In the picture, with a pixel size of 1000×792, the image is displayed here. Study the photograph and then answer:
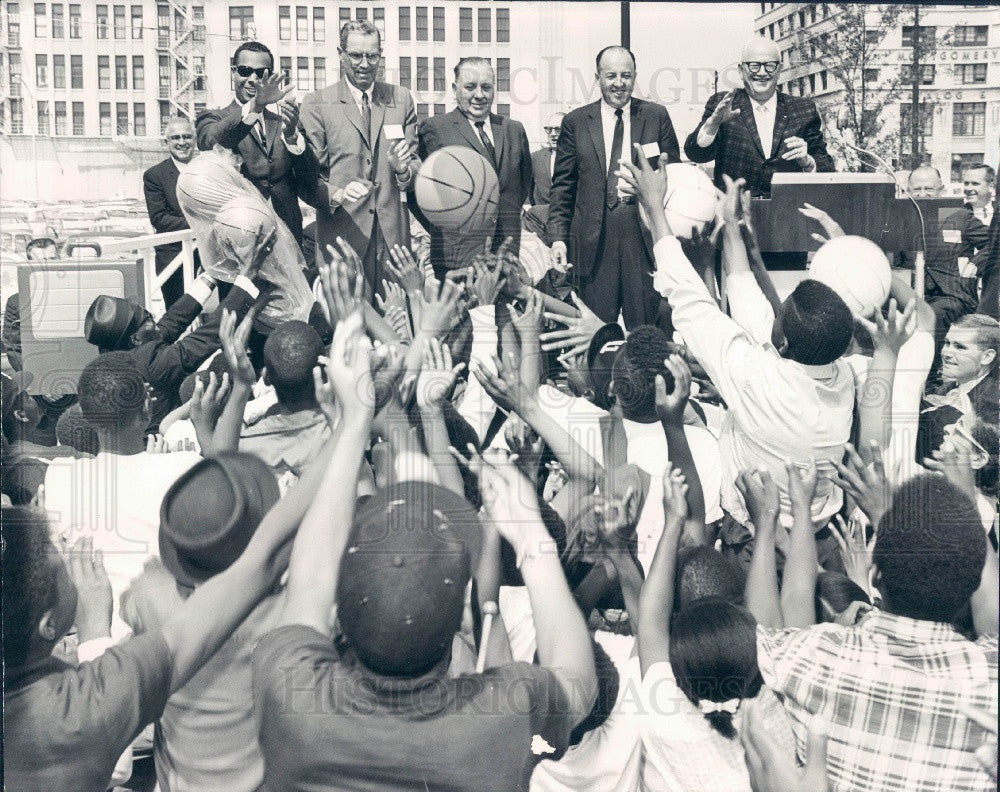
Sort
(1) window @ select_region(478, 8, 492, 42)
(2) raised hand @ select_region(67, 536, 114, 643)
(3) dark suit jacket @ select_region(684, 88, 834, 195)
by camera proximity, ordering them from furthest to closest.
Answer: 1. (3) dark suit jacket @ select_region(684, 88, 834, 195)
2. (1) window @ select_region(478, 8, 492, 42)
3. (2) raised hand @ select_region(67, 536, 114, 643)

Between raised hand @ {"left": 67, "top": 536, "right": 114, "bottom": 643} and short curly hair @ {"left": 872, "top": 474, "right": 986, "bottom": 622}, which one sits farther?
raised hand @ {"left": 67, "top": 536, "right": 114, "bottom": 643}

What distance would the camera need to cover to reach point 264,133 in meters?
4.72

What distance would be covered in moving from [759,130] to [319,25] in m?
1.74

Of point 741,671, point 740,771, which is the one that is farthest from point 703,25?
point 740,771

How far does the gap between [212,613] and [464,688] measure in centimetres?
106

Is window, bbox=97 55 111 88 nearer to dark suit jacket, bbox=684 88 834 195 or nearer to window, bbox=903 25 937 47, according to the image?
dark suit jacket, bbox=684 88 834 195

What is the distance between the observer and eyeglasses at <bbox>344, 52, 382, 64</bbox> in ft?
15.3

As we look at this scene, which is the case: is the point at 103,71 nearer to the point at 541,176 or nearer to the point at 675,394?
the point at 541,176

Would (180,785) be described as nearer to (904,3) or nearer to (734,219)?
(734,219)

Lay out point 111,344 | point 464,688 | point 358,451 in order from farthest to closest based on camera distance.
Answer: point 111,344 < point 358,451 < point 464,688

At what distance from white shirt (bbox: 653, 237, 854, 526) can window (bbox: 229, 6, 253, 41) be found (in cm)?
175

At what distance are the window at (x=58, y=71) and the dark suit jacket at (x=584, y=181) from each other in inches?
74.4

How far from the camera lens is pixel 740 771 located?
14.1ft

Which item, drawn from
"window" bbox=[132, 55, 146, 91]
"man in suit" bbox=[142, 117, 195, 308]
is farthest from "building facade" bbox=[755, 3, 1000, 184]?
"window" bbox=[132, 55, 146, 91]
